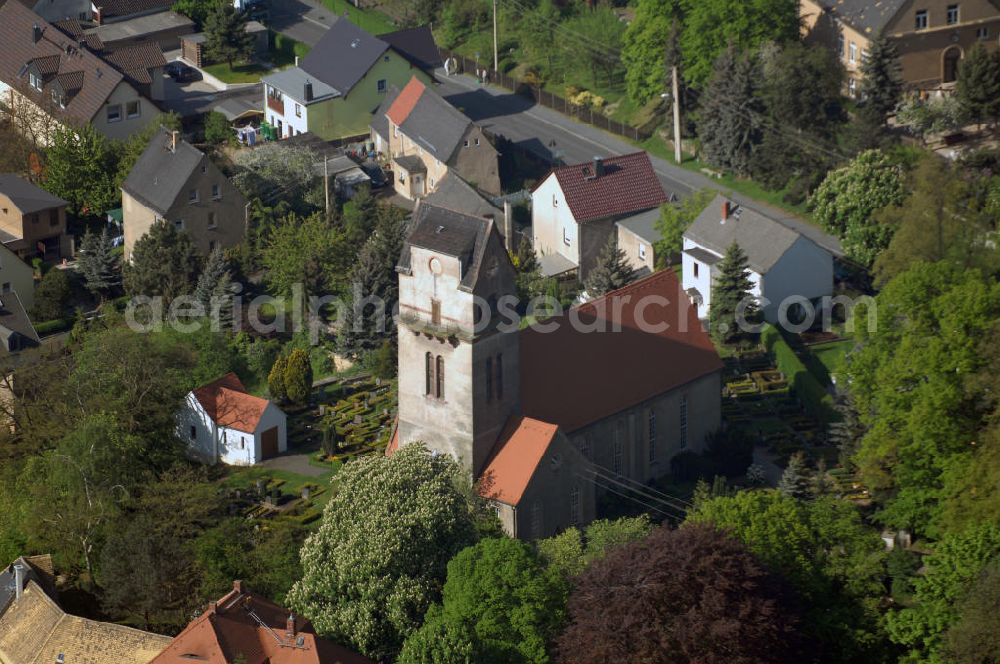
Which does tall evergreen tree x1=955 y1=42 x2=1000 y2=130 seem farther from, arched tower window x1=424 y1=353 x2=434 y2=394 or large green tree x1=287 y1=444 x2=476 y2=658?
large green tree x1=287 y1=444 x2=476 y2=658

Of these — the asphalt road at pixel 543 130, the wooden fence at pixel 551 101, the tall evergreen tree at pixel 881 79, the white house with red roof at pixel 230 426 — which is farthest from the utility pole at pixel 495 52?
the white house with red roof at pixel 230 426

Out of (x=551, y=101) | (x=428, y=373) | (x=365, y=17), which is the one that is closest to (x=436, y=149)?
(x=551, y=101)

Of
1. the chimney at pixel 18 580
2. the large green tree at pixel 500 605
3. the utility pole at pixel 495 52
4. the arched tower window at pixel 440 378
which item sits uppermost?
the utility pole at pixel 495 52

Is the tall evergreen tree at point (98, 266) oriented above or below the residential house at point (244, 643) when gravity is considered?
above

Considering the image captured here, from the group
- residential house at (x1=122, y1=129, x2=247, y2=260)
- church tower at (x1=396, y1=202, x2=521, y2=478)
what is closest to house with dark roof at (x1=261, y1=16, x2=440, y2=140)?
residential house at (x1=122, y1=129, x2=247, y2=260)

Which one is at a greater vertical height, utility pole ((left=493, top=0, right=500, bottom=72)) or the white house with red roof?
utility pole ((left=493, top=0, right=500, bottom=72))

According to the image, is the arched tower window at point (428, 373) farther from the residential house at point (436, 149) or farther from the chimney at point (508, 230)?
the residential house at point (436, 149)
